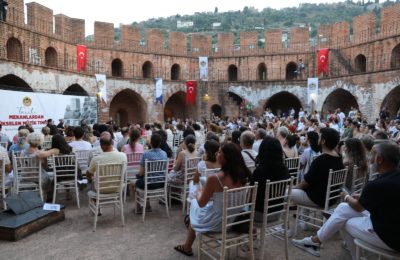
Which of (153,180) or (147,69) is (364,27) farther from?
(153,180)

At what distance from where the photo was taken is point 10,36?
16.2 meters

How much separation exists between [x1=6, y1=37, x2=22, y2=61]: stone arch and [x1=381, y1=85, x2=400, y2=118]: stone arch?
20.5m

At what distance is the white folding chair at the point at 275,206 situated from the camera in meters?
3.51

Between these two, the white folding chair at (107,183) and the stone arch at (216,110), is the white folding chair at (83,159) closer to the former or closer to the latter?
the white folding chair at (107,183)

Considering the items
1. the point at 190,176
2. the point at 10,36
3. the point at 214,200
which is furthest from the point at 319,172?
the point at 10,36

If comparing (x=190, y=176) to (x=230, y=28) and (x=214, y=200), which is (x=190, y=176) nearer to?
(x=214, y=200)

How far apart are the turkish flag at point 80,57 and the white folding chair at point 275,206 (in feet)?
65.3

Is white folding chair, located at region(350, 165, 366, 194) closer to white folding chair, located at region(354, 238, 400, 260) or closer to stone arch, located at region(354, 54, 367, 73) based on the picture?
white folding chair, located at region(354, 238, 400, 260)

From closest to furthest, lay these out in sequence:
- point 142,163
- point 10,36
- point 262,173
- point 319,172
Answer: point 262,173
point 319,172
point 142,163
point 10,36

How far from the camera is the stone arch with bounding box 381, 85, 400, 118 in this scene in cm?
1833

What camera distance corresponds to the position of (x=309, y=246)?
3971mm

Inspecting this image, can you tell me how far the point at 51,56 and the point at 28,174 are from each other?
1645 centimetres

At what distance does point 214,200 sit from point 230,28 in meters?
57.9

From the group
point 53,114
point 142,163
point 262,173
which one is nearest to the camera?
point 262,173
